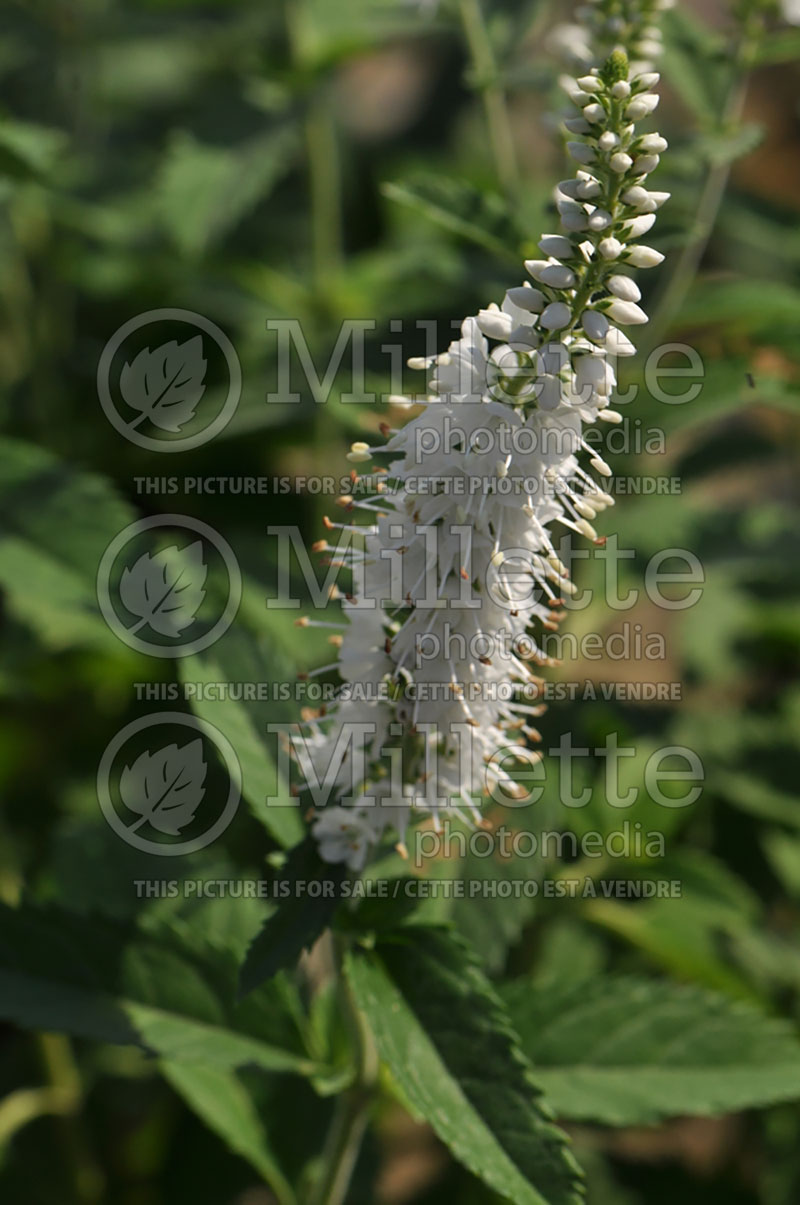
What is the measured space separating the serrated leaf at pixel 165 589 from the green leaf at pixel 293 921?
1.93 feet

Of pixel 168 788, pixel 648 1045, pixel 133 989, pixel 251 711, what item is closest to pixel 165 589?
pixel 251 711

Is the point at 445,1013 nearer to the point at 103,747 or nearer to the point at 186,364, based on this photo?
the point at 103,747

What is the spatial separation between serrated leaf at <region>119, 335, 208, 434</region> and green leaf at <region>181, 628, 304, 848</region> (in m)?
1.41

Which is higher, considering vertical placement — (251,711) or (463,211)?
(463,211)

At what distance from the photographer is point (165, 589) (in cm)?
228

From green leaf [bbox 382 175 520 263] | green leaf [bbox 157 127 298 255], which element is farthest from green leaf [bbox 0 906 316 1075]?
green leaf [bbox 157 127 298 255]

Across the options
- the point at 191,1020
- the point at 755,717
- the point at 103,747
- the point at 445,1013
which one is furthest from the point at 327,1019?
the point at 755,717

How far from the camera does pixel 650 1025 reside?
1986mm

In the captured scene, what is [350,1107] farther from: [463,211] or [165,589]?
[463,211]

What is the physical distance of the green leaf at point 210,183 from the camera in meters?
2.86

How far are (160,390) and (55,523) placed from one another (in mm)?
959

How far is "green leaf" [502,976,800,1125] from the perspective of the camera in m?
1.91

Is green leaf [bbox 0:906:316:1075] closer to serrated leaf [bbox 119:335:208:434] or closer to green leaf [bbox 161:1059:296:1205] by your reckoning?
green leaf [bbox 161:1059:296:1205]

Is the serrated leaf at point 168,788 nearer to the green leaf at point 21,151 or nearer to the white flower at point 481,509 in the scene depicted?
the white flower at point 481,509
